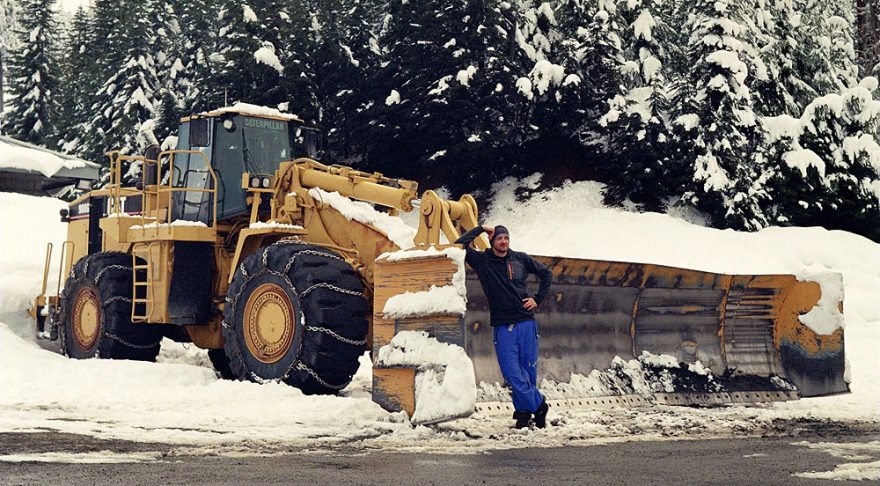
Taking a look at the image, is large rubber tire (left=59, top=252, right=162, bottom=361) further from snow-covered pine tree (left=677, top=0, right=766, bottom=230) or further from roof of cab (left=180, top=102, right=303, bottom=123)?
snow-covered pine tree (left=677, top=0, right=766, bottom=230)

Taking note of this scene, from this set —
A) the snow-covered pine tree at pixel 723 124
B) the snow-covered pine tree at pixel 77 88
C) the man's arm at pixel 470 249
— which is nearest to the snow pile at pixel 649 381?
the man's arm at pixel 470 249

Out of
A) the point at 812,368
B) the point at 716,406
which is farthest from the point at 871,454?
the point at 812,368

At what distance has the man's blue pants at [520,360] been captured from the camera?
859 cm

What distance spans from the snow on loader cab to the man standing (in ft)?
0.88

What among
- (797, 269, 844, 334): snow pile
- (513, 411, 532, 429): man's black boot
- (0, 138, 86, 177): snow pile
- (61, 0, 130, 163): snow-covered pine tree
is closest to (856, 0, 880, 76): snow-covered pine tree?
(797, 269, 844, 334): snow pile

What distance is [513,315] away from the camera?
29.0 feet

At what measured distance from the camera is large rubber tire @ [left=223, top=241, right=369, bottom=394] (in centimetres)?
977

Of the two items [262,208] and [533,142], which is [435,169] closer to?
[533,142]

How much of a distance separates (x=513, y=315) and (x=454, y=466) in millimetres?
2336

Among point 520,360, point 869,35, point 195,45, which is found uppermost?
point 195,45

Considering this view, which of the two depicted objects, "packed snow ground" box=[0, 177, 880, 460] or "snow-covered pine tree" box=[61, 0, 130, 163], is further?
"snow-covered pine tree" box=[61, 0, 130, 163]

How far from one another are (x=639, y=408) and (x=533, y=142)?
68.5ft

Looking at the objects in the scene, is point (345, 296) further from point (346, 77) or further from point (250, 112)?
point (346, 77)

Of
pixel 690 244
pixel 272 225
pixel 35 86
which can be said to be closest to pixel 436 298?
pixel 272 225
